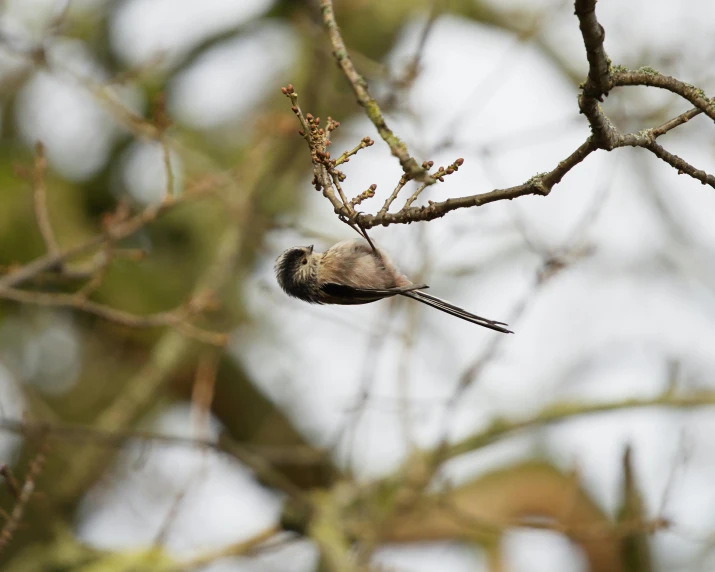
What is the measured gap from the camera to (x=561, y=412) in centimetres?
451

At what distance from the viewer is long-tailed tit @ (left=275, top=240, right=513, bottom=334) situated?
302 cm

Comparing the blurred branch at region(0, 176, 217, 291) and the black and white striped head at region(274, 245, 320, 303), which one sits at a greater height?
the blurred branch at region(0, 176, 217, 291)

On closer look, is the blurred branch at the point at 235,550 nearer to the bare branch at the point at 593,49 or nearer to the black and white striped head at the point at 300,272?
A: the black and white striped head at the point at 300,272

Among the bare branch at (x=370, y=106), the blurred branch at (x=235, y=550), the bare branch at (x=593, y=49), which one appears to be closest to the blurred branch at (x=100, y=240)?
the bare branch at (x=370, y=106)

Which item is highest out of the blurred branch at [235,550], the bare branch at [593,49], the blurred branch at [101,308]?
the blurred branch at [101,308]

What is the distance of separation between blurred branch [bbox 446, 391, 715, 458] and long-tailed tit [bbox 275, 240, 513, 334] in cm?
160

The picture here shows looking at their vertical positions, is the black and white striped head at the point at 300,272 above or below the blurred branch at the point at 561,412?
below

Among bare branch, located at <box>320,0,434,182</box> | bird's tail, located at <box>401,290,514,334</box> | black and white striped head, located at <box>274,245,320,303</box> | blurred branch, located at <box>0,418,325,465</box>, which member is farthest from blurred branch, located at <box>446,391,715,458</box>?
bare branch, located at <box>320,0,434,182</box>

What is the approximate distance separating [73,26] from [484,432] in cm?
430

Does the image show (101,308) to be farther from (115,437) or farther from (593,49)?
(593,49)

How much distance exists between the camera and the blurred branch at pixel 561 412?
173 inches

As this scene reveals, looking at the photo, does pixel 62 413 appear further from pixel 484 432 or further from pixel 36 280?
pixel 484 432

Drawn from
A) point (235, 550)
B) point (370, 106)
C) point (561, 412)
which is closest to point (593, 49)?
point (370, 106)

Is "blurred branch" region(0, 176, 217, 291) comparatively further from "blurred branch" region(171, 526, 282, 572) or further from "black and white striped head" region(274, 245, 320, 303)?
"blurred branch" region(171, 526, 282, 572)
